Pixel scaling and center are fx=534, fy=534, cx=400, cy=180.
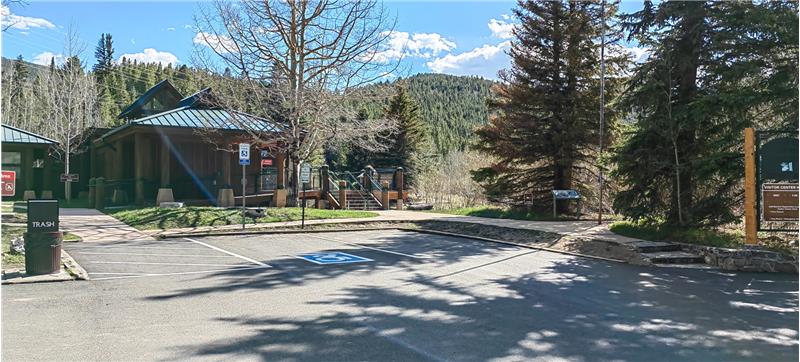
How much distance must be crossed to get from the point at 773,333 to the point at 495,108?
16157 millimetres

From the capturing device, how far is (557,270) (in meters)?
9.96

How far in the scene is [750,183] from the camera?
10961 mm

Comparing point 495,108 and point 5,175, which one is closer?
point 5,175

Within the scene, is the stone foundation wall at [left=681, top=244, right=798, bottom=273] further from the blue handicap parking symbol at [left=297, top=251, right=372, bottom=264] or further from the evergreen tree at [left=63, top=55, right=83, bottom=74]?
the evergreen tree at [left=63, top=55, right=83, bottom=74]

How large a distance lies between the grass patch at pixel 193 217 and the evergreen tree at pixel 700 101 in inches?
422

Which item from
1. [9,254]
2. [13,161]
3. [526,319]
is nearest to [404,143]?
[13,161]

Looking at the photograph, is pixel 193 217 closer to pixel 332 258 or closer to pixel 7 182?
pixel 332 258

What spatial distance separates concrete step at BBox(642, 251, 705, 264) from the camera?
10894mm

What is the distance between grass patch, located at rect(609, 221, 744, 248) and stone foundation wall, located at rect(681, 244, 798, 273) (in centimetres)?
82

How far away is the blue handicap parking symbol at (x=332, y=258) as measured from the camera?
1065 cm

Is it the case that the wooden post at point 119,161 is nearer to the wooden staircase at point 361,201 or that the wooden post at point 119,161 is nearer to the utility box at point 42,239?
the wooden staircase at point 361,201

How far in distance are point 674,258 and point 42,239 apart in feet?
38.1

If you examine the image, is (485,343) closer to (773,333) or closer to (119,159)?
(773,333)

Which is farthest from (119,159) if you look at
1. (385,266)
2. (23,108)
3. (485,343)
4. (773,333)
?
(23,108)
